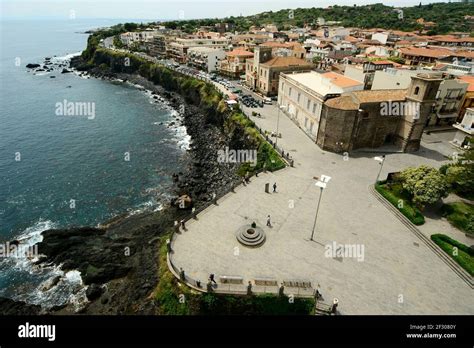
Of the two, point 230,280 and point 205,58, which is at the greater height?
point 205,58

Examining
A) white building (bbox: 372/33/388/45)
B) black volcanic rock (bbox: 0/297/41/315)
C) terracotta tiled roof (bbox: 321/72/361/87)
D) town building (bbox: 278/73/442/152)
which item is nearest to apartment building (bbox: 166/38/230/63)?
white building (bbox: 372/33/388/45)

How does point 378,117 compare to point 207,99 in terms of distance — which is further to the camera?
point 207,99

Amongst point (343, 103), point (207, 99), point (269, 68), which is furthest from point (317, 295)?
point (207, 99)

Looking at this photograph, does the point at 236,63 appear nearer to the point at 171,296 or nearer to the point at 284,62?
the point at 284,62

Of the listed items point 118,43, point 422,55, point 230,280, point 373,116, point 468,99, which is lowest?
point 230,280

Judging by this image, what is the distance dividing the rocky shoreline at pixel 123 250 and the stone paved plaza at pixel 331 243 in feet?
20.8

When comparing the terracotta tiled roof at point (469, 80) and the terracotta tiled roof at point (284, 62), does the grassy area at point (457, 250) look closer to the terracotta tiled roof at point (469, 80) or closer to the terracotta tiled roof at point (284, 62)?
the terracotta tiled roof at point (469, 80)

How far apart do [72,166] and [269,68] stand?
4898 cm

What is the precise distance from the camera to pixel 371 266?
26812 mm

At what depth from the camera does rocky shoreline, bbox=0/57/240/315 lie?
96.9 feet

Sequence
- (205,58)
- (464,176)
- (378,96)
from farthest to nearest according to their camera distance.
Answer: (205,58) < (378,96) < (464,176)

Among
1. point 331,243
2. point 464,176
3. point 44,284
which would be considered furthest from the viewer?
point 464,176

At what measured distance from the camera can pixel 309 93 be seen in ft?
167

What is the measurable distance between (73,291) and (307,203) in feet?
91.0
